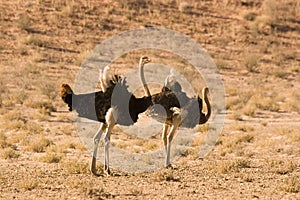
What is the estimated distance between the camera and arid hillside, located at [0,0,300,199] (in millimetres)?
11938

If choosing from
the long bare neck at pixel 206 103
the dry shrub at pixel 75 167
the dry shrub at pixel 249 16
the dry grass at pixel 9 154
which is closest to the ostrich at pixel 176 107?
the long bare neck at pixel 206 103

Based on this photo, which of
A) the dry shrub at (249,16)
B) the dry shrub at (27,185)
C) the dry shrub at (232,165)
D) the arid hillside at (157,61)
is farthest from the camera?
the dry shrub at (249,16)

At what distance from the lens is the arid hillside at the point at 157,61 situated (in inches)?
470

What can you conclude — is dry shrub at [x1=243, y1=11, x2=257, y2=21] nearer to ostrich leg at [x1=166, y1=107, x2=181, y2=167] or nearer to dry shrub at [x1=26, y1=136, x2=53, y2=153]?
dry shrub at [x1=26, y1=136, x2=53, y2=153]

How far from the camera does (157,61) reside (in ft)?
105

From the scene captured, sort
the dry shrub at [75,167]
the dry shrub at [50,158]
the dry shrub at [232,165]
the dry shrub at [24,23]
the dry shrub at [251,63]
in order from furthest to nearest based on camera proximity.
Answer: the dry shrub at [24,23] < the dry shrub at [251,63] < the dry shrub at [50,158] < the dry shrub at [232,165] < the dry shrub at [75,167]

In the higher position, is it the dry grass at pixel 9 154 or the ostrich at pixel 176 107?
the ostrich at pixel 176 107

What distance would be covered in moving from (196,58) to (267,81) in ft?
14.3

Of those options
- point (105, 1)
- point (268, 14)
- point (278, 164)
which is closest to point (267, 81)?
point (268, 14)

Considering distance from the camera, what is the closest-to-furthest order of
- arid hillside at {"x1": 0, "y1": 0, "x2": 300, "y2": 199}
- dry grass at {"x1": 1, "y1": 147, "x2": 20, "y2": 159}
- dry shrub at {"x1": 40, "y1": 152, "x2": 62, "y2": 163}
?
arid hillside at {"x1": 0, "y1": 0, "x2": 300, "y2": 199} < dry shrub at {"x1": 40, "y1": 152, "x2": 62, "y2": 163} < dry grass at {"x1": 1, "y1": 147, "x2": 20, "y2": 159}

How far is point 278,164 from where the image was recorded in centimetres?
1418

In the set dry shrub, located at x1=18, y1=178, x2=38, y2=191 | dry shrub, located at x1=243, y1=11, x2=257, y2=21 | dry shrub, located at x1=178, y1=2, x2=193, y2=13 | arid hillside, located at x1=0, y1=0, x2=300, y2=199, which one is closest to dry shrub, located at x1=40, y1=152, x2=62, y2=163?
arid hillside, located at x1=0, y1=0, x2=300, y2=199

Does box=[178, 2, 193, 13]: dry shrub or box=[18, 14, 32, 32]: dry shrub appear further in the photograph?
box=[178, 2, 193, 13]: dry shrub

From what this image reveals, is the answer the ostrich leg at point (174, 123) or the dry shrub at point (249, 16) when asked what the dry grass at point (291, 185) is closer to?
the ostrich leg at point (174, 123)
